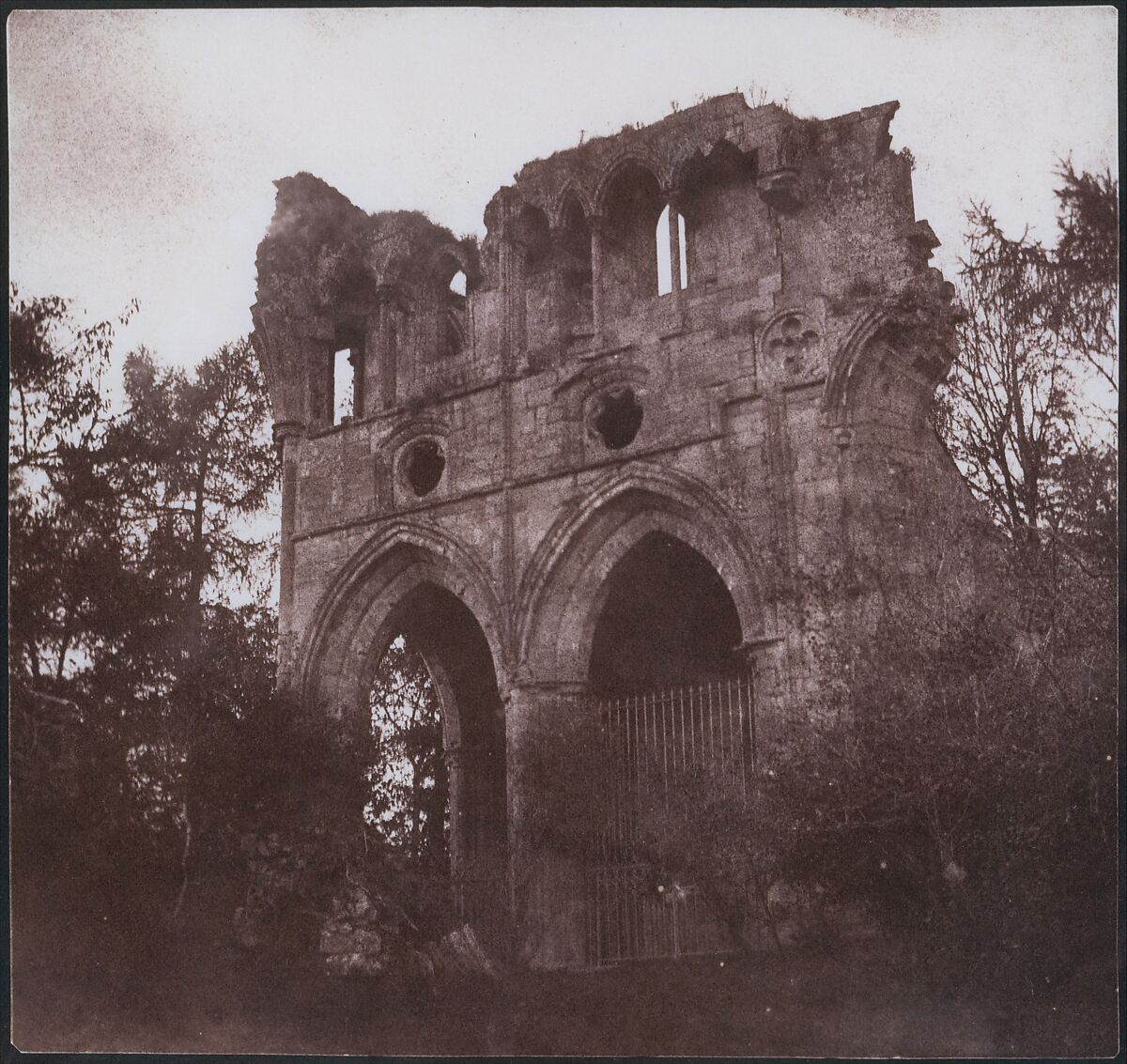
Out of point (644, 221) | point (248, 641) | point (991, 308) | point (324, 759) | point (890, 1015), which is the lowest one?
point (890, 1015)

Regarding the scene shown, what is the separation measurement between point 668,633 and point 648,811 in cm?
385

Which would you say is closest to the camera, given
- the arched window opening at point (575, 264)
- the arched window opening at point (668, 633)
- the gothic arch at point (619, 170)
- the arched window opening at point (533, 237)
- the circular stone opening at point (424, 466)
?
the gothic arch at point (619, 170)

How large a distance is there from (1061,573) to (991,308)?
3278 mm

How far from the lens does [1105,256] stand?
12922 millimetres

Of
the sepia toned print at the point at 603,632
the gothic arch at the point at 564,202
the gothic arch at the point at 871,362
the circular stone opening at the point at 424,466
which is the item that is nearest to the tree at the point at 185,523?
the sepia toned print at the point at 603,632

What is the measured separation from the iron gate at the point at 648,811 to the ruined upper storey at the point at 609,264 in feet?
10.2

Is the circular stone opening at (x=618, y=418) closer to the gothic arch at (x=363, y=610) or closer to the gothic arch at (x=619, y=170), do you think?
the gothic arch at (x=619, y=170)

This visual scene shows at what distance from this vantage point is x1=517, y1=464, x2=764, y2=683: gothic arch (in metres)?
16.6

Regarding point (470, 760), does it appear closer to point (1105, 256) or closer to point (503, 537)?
point (503, 537)

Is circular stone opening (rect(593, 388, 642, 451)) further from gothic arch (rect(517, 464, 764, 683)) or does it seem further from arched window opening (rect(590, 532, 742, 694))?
arched window opening (rect(590, 532, 742, 694))

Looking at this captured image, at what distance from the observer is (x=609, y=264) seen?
695 inches

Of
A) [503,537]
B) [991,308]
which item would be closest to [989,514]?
[991,308]

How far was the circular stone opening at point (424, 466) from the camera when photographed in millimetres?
18609

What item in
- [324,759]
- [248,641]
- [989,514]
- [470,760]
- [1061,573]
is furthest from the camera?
[470,760]
